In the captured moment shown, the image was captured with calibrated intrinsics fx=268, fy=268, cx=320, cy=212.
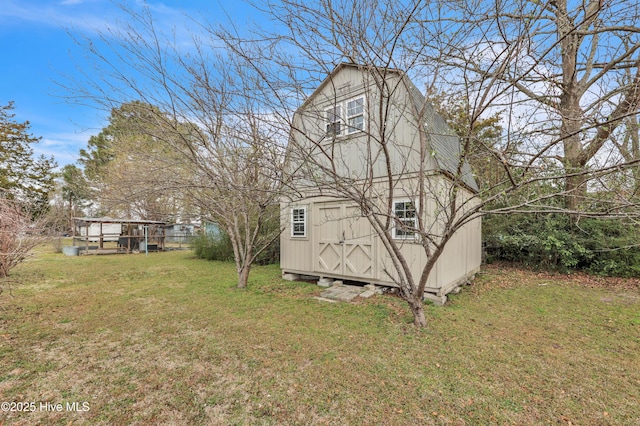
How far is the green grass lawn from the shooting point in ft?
7.48

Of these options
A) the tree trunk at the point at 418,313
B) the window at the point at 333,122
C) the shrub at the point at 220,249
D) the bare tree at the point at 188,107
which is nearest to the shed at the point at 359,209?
the window at the point at 333,122

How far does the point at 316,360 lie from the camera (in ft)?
10.2

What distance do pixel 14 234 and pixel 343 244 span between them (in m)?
6.70

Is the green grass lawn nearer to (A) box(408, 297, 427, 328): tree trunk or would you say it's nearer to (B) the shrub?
(A) box(408, 297, 427, 328): tree trunk

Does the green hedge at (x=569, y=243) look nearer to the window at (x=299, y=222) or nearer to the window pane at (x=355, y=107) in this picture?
the window pane at (x=355, y=107)

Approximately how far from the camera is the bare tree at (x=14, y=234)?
4.78 metres

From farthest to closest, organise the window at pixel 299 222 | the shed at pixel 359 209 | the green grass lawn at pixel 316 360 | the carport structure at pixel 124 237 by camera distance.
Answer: the carport structure at pixel 124 237
the window at pixel 299 222
the shed at pixel 359 209
the green grass lawn at pixel 316 360

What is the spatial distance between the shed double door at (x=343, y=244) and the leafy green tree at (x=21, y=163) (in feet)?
64.9

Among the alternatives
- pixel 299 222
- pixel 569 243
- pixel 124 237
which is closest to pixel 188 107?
pixel 299 222

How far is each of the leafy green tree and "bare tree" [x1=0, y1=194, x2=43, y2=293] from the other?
1383cm

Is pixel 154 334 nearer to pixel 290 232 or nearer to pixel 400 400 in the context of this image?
pixel 400 400

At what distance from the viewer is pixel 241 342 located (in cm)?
355

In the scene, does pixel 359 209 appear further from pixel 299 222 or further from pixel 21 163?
pixel 21 163

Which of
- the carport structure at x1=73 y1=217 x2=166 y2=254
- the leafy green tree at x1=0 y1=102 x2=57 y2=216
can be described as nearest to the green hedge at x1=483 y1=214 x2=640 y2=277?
the carport structure at x1=73 y1=217 x2=166 y2=254
